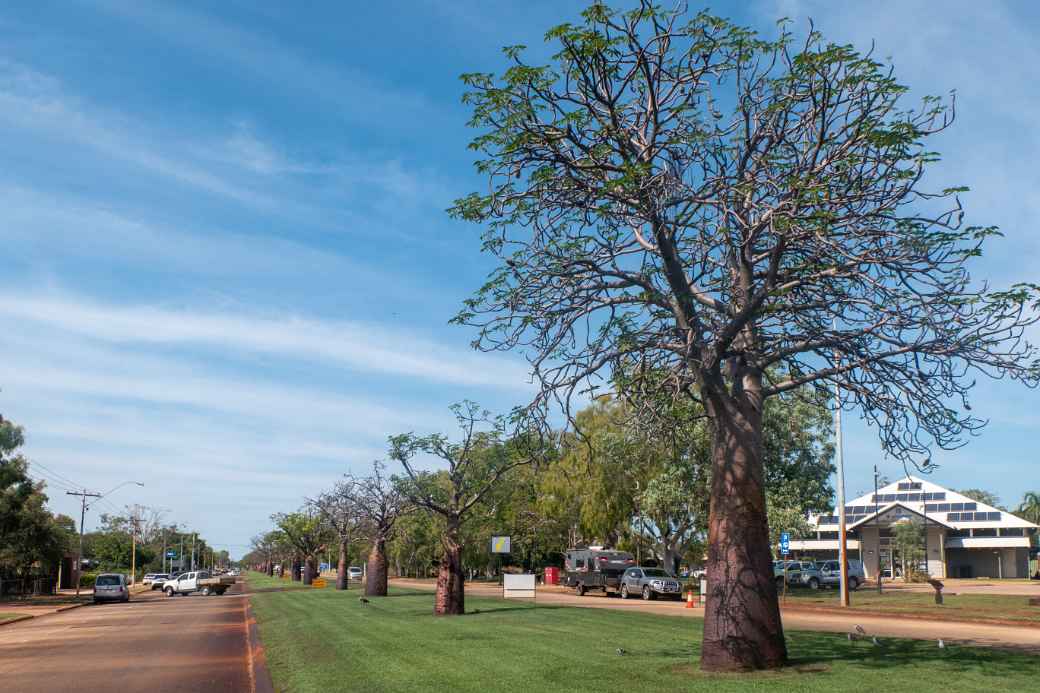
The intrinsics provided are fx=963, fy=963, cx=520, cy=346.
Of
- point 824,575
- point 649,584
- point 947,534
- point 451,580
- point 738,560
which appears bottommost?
point 824,575

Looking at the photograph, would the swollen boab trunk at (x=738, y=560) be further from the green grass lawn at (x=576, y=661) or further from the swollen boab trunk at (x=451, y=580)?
the swollen boab trunk at (x=451, y=580)

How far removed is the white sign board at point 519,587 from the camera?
40.0m

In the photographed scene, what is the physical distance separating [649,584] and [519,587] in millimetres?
7944

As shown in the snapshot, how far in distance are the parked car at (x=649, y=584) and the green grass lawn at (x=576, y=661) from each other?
19.7m

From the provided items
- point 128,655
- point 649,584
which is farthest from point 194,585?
point 128,655

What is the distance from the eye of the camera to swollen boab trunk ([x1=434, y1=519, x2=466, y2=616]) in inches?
1088

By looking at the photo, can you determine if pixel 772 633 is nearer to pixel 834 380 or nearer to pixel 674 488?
pixel 834 380

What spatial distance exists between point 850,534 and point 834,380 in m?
70.8

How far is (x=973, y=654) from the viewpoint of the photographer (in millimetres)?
16500

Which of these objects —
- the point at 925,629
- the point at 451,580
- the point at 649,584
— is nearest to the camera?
the point at 925,629

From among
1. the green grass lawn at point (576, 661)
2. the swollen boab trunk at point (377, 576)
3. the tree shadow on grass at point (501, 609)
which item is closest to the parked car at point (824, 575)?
the swollen boab trunk at point (377, 576)

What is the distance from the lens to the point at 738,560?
13930 millimetres

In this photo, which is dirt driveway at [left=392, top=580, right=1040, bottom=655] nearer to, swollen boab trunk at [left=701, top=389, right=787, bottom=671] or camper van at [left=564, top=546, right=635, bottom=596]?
swollen boab trunk at [left=701, top=389, right=787, bottom=671]

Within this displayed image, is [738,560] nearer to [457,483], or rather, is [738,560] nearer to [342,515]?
[457,483]
